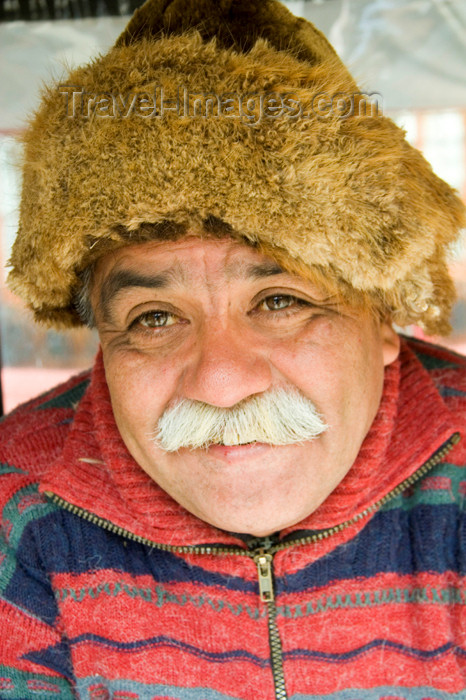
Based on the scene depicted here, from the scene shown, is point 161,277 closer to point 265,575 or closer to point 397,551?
point 265,575

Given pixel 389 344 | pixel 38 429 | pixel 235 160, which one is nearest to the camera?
pixel 235 160

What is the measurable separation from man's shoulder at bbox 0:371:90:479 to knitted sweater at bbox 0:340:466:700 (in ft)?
0.49

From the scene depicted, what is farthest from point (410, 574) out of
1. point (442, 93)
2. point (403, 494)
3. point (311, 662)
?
point (442, 93)

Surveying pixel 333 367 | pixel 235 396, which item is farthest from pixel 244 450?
pixel 333 367

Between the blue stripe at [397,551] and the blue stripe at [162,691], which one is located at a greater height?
Answer: the blue stripe at [397,551]

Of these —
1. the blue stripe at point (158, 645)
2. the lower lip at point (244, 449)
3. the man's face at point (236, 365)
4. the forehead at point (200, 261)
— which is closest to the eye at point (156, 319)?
the man's face at point (236, 365)

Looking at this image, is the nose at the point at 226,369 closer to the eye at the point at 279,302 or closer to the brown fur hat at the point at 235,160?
the eye at the point at 279,302

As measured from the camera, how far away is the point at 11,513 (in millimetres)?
1825

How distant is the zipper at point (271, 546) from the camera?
166 centimetres

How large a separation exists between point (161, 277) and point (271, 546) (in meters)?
0.73

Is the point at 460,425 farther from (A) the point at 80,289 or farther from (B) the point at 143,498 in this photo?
(A) the point at 80,289

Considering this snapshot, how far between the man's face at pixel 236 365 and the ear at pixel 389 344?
187mm

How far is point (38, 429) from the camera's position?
2.08 metres

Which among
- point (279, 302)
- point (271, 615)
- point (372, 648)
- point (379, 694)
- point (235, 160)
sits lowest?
point (379, 694)
